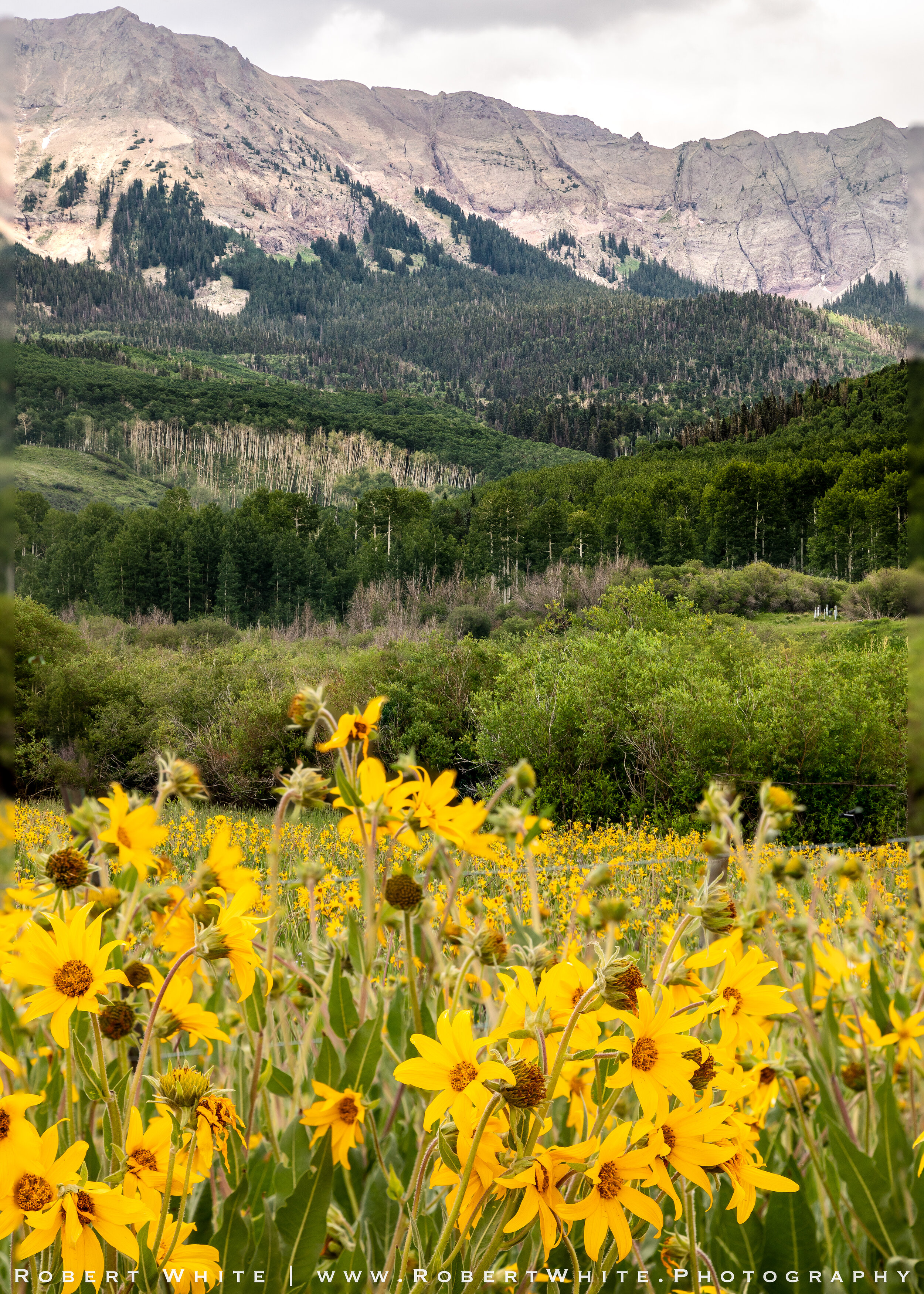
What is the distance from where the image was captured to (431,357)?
442 ft

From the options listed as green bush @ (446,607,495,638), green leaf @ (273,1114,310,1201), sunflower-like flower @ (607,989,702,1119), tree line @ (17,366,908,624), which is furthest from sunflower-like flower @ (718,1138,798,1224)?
green bush @ (446,607,495,638)

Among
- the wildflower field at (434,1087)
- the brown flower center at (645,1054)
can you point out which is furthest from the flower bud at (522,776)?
the brown flower center at (645,1054)

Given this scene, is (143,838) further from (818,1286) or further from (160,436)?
(160,436)

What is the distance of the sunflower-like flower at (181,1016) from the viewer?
0.75m

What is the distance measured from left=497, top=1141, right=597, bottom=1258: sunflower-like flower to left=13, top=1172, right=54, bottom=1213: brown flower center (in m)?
0.33

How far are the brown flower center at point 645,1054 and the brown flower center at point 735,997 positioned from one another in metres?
0.22

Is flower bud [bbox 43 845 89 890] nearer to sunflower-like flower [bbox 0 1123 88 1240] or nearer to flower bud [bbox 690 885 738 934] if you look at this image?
sunflower-like flower [bbox 0 1123 88 1240]

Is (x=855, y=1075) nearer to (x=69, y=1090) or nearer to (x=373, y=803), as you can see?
(x=373, y=803)

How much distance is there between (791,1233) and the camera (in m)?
0.77

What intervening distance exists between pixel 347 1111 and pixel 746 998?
454mm

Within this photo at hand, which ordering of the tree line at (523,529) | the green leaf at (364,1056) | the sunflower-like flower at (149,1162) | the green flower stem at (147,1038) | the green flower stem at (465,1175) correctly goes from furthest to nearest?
the tree line at (523,529)
the green leaf at (364,1056)
the sunflower-like flower at (149,1162)
the green flower stem at (147,1038)
the green flower stem at (465,1175)

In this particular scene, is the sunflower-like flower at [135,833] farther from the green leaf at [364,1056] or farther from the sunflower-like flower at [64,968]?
the green leaf at [364,1056]

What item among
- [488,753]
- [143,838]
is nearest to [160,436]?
[488,753]

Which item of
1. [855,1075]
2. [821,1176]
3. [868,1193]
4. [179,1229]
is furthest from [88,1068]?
[855,1075]
